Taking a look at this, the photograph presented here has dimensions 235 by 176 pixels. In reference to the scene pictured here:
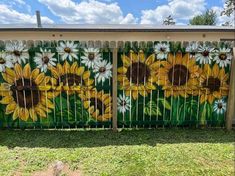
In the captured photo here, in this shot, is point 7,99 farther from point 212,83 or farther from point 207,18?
point 207,18

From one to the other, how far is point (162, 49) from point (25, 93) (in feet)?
8.47

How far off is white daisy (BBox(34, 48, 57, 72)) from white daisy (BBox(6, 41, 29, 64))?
0.19 meters

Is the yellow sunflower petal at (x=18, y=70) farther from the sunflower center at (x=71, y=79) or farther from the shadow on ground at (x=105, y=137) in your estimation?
the shadow on ground at (x=105, y=137)

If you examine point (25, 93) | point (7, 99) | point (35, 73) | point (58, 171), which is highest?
point (35, 73)

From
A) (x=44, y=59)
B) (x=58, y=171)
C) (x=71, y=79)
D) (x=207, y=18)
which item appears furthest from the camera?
(x=207, y=18)

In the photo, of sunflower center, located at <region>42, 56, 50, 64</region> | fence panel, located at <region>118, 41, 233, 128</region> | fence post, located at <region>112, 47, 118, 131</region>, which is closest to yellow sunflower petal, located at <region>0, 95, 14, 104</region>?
sunflower center, located at <region>42, 56, 50, 64</region>

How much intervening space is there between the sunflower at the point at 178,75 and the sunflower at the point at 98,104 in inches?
40.1

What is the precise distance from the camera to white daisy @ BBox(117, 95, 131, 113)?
4506 mm

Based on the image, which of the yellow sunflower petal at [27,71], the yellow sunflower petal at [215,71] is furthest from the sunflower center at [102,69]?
the yellow sunflower petal at [215,71]

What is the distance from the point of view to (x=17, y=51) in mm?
4246

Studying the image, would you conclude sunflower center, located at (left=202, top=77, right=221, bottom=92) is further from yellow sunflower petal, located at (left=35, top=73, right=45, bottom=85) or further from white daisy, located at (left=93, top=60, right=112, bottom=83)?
yellow sunflower petal, located at (left=35, top=73, right=45, bottom=85)

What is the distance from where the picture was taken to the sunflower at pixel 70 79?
4355 millimetres

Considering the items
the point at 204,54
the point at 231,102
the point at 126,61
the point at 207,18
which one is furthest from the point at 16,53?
the point at 207,18

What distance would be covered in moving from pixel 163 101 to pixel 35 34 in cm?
528
